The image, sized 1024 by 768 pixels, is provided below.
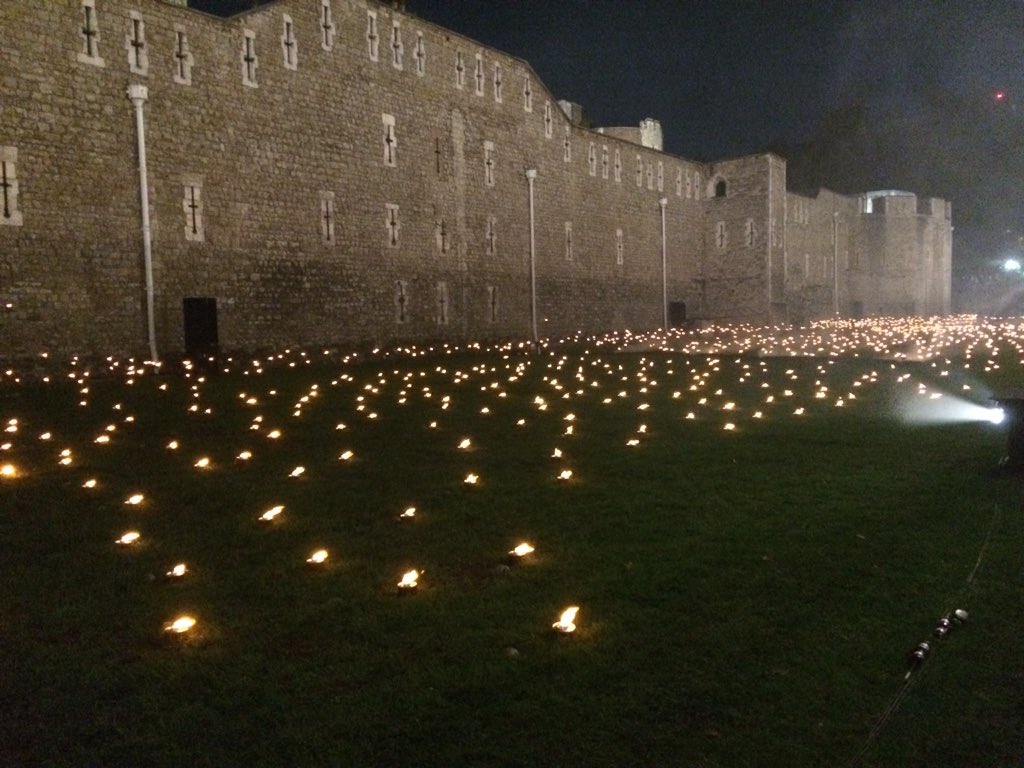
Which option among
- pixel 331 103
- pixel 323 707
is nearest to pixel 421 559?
pixel 323 707

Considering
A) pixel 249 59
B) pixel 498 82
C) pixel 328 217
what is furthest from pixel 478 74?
pixel 249 59

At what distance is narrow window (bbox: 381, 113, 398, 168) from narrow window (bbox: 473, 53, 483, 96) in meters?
4.26

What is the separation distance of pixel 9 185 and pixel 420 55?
1246cm

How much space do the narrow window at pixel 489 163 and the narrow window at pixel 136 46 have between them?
38.1 feet

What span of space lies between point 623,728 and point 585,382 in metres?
12.1

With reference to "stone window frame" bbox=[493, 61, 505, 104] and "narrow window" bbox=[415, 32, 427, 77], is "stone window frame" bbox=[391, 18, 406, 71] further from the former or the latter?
"stone window frame" bbox=[493, 61, 505, 104]

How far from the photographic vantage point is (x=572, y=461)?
768 cm

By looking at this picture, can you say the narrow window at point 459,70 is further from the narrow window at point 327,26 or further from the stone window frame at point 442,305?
the stone window frame at point 442,305

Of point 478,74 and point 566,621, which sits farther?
point 478,74

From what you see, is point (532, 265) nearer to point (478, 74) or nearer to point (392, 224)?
point (478, 74)

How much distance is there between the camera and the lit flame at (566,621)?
12.3ft

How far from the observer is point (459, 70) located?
2545 cm

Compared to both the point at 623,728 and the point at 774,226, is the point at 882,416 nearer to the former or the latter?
the point at 623,728

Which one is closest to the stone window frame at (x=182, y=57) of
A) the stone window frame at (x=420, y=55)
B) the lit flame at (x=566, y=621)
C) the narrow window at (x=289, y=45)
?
the narrow window at (x=289, y=45)
